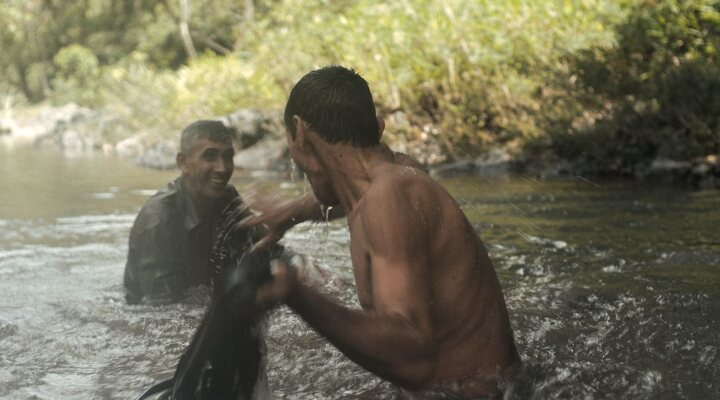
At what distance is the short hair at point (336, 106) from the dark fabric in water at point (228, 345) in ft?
1.53

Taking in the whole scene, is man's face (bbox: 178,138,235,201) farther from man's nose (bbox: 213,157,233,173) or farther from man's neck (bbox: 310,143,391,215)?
man's neck (bbox: 310,143,391,215)

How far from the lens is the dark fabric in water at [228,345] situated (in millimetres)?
2453

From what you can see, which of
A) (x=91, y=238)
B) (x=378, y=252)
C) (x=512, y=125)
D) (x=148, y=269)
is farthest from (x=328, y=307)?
(x=512, y=125)

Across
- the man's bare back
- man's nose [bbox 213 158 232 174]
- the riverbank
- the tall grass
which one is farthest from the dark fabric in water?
the tall grass

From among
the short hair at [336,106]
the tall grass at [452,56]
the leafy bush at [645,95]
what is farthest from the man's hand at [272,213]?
the tall grass at [452,56]

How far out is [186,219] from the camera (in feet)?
17.1

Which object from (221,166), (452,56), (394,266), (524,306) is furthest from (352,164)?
(452,56)

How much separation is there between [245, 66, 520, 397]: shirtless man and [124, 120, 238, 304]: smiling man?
7.02ft

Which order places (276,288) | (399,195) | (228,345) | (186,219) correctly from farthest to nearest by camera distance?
(186,219)
(399,195)
(228,345)
(276,288)

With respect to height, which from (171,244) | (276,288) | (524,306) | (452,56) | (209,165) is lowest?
(524,306)

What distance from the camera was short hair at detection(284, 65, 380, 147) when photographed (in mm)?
2807

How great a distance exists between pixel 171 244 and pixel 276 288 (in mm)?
2950

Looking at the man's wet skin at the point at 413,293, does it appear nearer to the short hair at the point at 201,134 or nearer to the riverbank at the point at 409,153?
the short hair at the point at 201,134

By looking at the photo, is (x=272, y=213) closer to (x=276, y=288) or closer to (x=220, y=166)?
(x=276, y=288)
